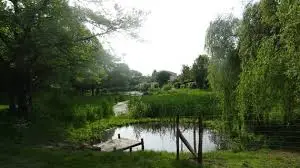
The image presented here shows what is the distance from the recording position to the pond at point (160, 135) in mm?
19006

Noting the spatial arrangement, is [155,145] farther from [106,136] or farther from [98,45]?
[98,45]

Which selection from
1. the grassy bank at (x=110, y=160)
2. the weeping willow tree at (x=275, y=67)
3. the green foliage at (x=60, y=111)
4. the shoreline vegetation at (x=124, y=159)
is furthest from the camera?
the green foliage at (x=60, y=111)

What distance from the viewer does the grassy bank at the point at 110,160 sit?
9.34 meters

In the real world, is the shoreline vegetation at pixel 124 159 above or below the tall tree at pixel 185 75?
below

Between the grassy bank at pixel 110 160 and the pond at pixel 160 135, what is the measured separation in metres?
6.05

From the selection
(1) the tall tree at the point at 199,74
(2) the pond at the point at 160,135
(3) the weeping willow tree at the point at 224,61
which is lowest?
(2) the pond at the point at 160,135

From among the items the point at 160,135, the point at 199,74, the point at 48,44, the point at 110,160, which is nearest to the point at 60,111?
the point at 160,135

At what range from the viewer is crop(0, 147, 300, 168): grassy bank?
368 inches

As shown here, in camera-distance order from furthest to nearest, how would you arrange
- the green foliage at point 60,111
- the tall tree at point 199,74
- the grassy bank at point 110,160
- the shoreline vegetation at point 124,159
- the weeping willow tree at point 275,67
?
the tall tree at point 199,74, the green foliage at point 60,111, the shoreline vegetation at point 124,159, the grassy bank at point 110,160, the weeping willow tree at point 275,67

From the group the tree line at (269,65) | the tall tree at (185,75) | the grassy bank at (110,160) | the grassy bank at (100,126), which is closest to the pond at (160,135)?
the grassy bank at (100,126)

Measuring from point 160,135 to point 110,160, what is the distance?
13325 millimetres

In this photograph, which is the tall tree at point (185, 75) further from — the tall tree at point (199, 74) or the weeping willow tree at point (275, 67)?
the weeping willow tree at point (275, 67)

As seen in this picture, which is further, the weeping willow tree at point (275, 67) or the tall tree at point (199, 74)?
the tall tree at point (199, 74)

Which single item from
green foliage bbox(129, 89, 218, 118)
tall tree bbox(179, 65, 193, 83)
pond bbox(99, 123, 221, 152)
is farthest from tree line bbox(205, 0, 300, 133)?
tall tree bbox(179, 65, 193, 83)
